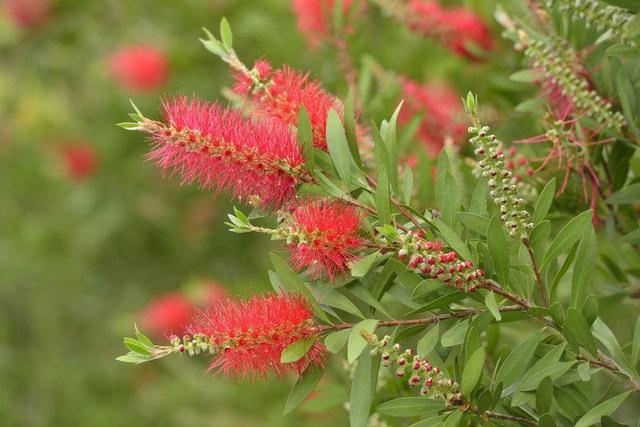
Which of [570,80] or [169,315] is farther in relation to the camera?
[169,315]

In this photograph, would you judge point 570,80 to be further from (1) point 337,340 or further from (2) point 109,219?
(2) point 109,219

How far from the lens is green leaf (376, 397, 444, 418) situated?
1.06 meters

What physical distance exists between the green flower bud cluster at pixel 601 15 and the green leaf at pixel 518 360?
1.46 feet

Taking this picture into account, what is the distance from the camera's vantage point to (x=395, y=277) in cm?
111

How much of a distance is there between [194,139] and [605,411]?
1.82 feet

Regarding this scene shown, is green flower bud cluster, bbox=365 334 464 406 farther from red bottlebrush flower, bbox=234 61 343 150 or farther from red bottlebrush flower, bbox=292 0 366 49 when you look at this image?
red bottlebrush flower, bbox=292 0 366 49

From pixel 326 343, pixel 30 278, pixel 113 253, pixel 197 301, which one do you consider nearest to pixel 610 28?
pixel 326 343

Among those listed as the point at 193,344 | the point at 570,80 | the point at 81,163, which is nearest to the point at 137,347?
the point at 193,344

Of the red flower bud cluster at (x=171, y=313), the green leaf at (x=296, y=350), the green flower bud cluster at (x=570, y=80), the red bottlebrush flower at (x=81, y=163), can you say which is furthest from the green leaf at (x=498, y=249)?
the red bottlebrush flower at (x=81, y=163)

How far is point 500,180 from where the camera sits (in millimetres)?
1004

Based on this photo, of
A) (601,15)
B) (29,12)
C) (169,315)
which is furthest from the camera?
(29,12)

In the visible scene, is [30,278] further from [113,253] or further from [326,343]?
[326,343]

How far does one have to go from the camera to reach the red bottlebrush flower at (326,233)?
3.41 feet

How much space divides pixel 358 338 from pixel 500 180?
23 centimetres
